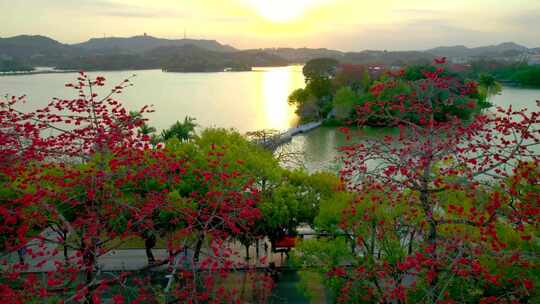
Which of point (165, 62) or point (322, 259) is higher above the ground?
point (165, 62)

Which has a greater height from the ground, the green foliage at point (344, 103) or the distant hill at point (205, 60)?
the distant hill at point (205, 60)

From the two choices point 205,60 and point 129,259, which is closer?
point 129,259

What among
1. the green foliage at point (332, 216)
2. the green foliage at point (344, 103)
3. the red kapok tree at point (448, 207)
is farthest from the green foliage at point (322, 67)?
the red kapok tree at point (448, 207)

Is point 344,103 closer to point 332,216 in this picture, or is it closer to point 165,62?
point 332,216

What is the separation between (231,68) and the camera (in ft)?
495

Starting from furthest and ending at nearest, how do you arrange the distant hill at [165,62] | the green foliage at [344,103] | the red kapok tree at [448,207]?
the distant hill at [165,62], the green foliage at [344,103], the red kapok tree at [448,207]

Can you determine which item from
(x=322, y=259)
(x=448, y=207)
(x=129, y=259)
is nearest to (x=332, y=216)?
(x=322, y=259)

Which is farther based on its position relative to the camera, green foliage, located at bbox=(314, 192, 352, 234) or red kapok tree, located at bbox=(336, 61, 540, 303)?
green foliage, located at bbox=(314, 192, 352, 234)

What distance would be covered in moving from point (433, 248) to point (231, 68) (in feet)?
486

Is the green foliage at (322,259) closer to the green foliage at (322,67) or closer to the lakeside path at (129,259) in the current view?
the lakeside path at (129,259)

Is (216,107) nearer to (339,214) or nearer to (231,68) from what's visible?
(339,214)

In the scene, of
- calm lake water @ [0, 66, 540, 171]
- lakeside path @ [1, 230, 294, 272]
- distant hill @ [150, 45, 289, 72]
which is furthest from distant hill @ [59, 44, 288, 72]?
lakeside path @ [1, 230, 294, 272]

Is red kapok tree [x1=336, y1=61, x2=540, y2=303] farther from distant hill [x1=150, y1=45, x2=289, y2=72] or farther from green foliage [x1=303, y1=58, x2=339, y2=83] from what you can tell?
distant hill [x1=150, y1=45, x2=289, y2=72]

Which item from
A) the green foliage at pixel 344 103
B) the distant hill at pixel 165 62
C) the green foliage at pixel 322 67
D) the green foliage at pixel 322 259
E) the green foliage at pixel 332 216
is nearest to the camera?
the green foliage at pixel 322 259
